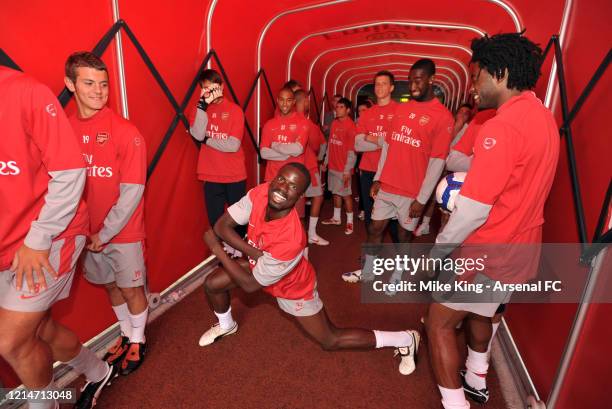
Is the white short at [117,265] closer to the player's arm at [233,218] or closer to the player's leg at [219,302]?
the player's leg at [219,302]

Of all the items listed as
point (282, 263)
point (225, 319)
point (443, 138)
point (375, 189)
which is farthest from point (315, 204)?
point (282, 263)

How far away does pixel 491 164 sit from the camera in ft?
5.11

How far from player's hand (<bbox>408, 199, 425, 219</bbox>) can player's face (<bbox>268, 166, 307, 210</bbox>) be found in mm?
1358

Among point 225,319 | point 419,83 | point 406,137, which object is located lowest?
point 225,319

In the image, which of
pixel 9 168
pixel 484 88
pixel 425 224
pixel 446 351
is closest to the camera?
pixel 9 168

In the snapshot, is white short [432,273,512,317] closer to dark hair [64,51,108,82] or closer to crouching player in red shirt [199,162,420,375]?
crouching player in red shirt [199,162,420,375]

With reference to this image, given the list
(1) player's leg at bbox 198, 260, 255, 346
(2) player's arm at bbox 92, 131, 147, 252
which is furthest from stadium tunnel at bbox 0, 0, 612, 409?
(1) player's leg at bbox 198, 260, 255, 346

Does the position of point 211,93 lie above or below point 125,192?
above

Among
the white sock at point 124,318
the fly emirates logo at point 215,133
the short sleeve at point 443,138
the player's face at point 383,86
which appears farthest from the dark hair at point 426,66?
the white sock at point 124,318

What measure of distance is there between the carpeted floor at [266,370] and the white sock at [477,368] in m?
0.16

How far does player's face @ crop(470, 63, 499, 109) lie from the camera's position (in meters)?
1.74

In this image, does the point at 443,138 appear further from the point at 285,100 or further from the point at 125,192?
the point at 125,192

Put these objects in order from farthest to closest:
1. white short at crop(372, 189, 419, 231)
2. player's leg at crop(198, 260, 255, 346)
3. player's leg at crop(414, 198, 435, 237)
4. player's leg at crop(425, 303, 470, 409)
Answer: player's leg at crop(414, 198, 435, 237) < white short at crop(372, 189, 419, 231) < player's leg at crop(198, 260, 255, 346) < player's leg at crop(425, 303, 470, 409)

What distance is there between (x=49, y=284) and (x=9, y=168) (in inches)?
21.4
